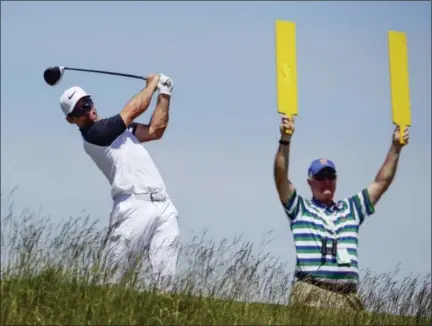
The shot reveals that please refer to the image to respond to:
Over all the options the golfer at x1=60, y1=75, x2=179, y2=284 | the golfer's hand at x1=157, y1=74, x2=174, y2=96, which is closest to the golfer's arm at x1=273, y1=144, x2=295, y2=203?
the golfer at x1=60, y1=75, x2=179, y2=284

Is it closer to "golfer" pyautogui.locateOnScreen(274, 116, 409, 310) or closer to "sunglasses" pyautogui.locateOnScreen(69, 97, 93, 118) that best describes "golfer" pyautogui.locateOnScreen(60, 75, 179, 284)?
"sunglasses" pyautogui.locateOnScreen(69, 97, 93, 118)

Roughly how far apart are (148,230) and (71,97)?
139 cm

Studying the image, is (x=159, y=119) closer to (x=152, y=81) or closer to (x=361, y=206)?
(x=152, y=81)

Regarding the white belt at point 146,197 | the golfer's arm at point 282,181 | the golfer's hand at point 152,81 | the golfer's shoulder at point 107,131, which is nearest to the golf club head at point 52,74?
the golfer's hand at point 152,81

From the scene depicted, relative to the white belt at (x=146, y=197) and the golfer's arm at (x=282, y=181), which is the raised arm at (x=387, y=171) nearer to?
the golfer's arm at (x=282, y=181)

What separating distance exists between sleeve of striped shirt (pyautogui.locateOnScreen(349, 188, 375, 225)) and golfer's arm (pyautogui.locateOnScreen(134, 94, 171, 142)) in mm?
1854

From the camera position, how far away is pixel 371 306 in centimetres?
1009

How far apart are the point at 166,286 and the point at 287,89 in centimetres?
191

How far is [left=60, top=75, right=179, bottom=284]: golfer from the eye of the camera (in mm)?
10242

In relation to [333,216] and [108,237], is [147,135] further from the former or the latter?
[333,216]

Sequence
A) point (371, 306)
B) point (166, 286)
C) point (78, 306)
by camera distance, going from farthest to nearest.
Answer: point (371, 306), point (166, 286), point (78, 306)

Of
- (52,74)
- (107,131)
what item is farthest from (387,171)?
(52,74)

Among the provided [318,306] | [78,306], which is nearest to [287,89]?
[318,306]

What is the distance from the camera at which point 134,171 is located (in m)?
10.5
